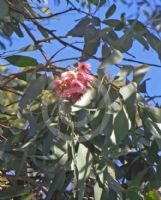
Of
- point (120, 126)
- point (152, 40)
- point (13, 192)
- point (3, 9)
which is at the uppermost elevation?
point (3, 9)

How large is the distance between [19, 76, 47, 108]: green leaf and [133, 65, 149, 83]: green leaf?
0.23 meters

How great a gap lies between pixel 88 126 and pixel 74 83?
170mm

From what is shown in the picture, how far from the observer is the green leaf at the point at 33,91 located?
154 cm

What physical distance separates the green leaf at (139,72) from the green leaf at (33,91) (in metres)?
0.23

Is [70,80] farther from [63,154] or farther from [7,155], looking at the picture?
[7,155]

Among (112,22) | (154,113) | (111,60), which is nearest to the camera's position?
(111,60)

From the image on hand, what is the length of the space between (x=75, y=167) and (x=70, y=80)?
212mm

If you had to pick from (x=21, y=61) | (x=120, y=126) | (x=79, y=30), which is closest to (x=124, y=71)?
(x=120, y=126)

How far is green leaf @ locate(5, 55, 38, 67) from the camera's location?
5.70 ft

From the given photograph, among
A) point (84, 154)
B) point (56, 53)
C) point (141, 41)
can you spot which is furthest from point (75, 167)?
point (141, 41)

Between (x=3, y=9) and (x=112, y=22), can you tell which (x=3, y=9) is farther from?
(x=112, y=22)

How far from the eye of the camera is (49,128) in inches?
60.4

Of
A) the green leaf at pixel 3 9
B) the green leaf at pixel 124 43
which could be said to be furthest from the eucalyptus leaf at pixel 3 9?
the green leaf at pixel 124 43

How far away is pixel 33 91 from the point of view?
5.08 feet
